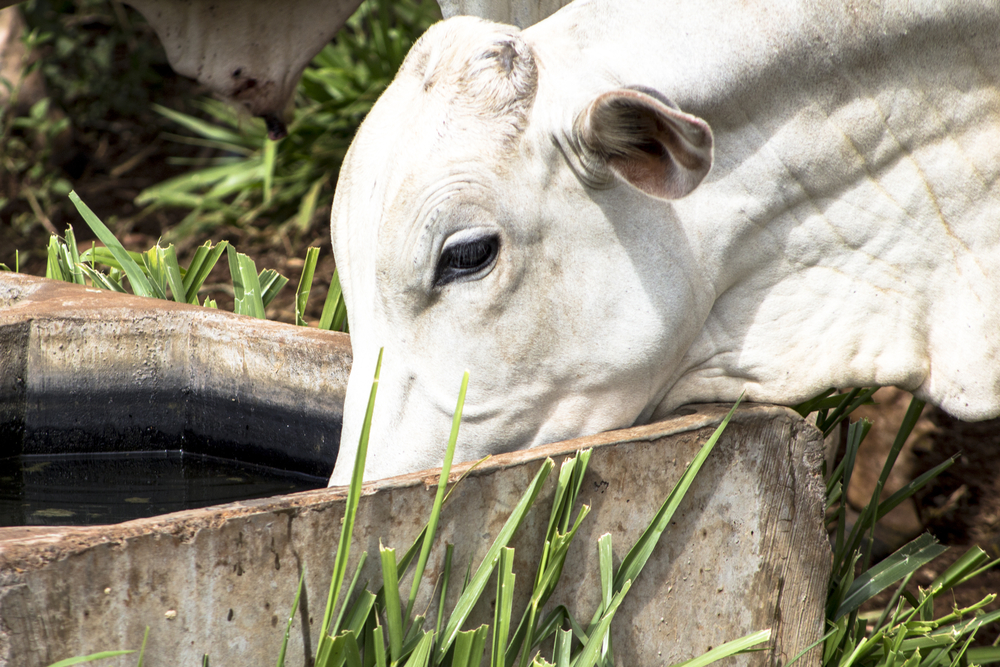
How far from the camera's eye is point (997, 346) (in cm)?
180

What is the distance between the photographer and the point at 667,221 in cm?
170

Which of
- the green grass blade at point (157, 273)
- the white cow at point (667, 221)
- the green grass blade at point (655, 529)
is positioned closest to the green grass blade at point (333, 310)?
the green grass blade at point (157, 273)

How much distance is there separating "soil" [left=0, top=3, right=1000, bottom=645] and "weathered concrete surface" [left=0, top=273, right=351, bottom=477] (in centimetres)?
132

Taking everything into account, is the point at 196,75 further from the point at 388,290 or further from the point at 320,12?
the point at 388,290

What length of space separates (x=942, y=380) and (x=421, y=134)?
3.07 ft

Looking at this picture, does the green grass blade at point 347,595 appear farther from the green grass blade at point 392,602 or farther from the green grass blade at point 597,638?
the green grass blade at point 597,638

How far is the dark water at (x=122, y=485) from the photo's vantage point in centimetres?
202

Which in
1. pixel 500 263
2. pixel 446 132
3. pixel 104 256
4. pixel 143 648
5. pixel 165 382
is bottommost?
pixel 104 256

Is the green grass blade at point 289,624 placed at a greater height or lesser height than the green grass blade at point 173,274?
greater

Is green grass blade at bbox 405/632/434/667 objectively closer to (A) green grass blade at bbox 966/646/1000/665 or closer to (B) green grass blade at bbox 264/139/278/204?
(A) green grass blade at bbox 966/646/1000/665

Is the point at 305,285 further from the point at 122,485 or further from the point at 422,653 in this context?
the point at 422,653

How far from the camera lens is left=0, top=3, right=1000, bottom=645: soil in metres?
3.22

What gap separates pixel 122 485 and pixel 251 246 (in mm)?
2789

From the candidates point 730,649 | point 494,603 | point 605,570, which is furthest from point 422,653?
point 730,649
